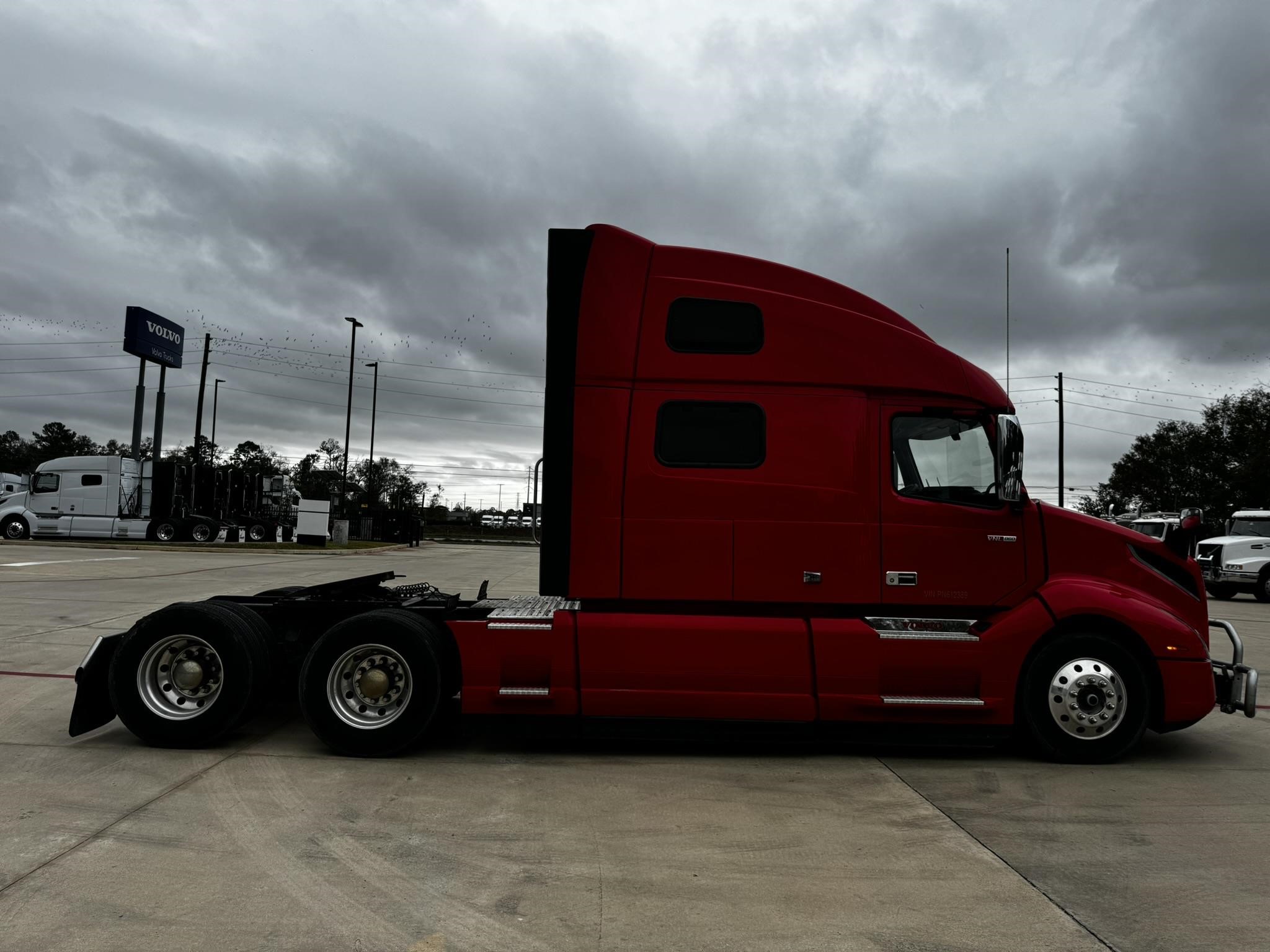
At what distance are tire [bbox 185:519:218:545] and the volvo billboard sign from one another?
14.2m

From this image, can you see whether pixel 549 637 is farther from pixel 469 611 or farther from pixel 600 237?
pixel 600 237

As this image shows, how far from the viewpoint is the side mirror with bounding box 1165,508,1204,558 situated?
5.61m

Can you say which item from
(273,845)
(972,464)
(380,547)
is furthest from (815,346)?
(380,547)

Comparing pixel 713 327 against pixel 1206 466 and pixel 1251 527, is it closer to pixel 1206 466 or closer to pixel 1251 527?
pixel 1251 527

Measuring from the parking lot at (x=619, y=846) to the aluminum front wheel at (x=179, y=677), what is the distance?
29 cm

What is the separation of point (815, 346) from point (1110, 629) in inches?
101

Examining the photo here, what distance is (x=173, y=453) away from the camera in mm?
108688

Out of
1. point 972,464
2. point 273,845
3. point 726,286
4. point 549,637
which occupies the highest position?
point 726,286

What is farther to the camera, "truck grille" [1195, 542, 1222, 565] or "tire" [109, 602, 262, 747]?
"truck grille" [1195, 542, 1222, 565]

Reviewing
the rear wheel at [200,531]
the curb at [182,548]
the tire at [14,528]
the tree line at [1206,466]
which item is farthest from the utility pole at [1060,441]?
Answer: the tire at [14,528]

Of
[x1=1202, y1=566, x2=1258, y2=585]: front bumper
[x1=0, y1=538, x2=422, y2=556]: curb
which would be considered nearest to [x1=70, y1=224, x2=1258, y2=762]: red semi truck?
[x1=1202, y1=566, x2=1258, y2=585]: front bumper

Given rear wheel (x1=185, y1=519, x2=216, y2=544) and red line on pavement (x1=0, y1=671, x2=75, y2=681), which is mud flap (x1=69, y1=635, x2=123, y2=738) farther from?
rear wheel (x1=185, y1=519, x2=216, y2=544)

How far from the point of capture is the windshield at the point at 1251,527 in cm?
2159

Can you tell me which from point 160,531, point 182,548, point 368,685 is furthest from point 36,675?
point 160,531
